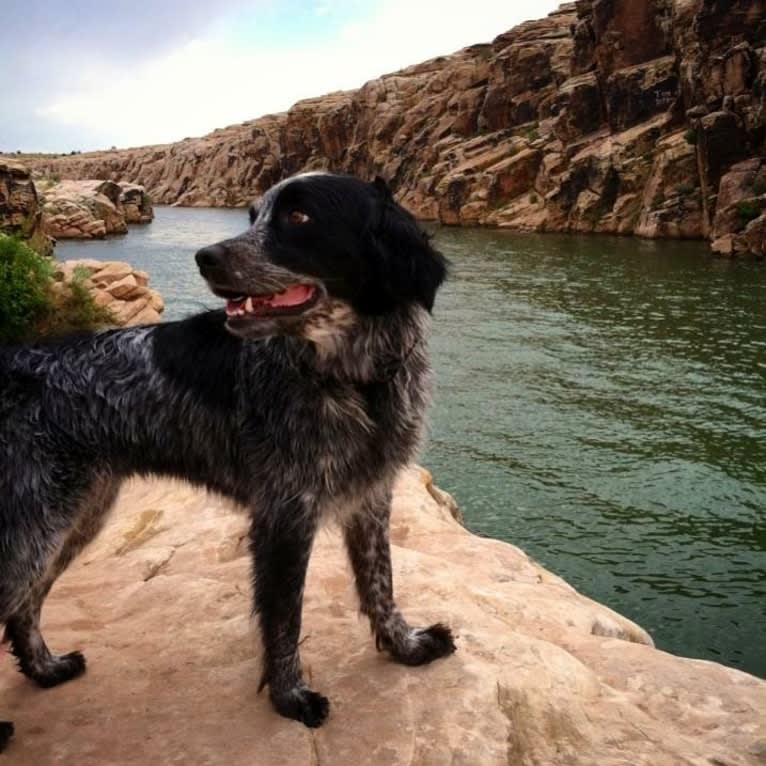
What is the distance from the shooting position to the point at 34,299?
21.1 meters

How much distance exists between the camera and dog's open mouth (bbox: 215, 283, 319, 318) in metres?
3.64

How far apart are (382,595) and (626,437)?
12779 millimetres

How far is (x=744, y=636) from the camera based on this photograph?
31.1 feet

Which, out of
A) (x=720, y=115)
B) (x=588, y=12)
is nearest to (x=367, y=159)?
(x=588, y=12)

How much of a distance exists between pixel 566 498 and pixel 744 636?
4386mm

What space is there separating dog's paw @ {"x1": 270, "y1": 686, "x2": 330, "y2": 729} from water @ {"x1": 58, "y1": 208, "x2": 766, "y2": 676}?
2.34 m

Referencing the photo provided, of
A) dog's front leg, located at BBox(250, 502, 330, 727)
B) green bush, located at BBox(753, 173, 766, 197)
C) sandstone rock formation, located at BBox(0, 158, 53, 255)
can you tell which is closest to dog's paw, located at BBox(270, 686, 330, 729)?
dog's front leg, located at BBox(250, 502, 330, 727)

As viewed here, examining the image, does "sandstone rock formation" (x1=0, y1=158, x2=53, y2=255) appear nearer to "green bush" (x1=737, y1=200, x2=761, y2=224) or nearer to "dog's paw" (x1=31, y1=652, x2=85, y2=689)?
"green bush" (x1=737, y1=200, x2=761, y2=224)

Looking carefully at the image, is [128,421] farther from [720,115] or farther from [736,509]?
[720,115]

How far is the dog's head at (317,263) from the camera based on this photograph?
3627mm

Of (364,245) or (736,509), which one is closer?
(364,245)

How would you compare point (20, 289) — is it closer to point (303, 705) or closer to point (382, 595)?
point (382, 595)

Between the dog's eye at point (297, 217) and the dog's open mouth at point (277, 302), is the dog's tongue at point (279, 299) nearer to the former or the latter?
the dog's open mouth at point (277, 302)

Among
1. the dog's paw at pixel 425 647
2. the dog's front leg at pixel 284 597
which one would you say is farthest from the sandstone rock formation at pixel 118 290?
the dog's front leg at pixel 284 597
